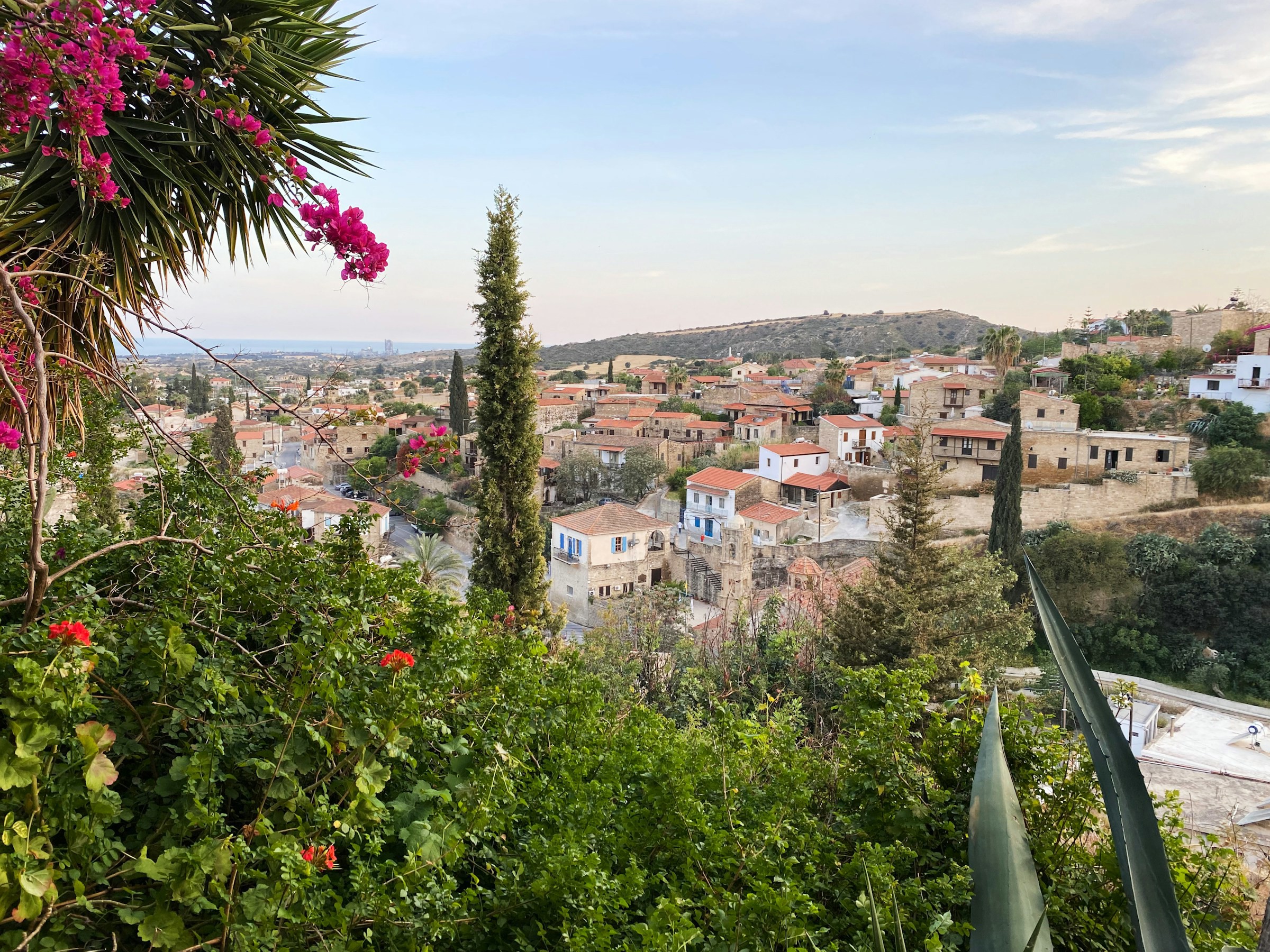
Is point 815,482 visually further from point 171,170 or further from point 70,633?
point 70,633

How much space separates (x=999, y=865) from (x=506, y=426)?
8305mm

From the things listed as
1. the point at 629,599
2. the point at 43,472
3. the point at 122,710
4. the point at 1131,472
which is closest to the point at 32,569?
the point at 43,472

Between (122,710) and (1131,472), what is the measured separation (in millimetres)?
30086

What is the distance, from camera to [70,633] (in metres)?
1.30

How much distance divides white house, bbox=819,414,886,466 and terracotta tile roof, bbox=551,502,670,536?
491 inches

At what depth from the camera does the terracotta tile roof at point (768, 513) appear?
85.1 ft

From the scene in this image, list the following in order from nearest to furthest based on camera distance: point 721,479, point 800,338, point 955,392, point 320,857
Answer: point 320,857, point 721,479, point 955,392, point 800,338

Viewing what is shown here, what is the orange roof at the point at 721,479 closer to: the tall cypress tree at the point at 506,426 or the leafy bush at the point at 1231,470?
the leafy bush at the point at 1231,470

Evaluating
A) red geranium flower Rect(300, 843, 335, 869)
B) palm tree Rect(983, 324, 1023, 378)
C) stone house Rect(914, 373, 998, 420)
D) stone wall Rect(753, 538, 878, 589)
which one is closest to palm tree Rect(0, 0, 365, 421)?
red geranium flower Rect(300, 843, 335, 869)

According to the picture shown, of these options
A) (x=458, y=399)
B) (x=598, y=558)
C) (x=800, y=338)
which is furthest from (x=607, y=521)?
(x=800, y=338)

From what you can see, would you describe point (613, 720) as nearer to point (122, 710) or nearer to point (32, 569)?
point (122, 710)

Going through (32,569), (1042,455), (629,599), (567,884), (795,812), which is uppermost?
(32,569)

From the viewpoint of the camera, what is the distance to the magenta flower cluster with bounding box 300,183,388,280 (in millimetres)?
2637

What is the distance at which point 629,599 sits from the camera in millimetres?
16531
